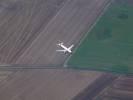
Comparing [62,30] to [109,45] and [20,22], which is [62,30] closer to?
[20,22]

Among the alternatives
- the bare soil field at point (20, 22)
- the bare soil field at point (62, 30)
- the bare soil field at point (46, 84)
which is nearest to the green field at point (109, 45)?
the bare soil field at point (62, 30)

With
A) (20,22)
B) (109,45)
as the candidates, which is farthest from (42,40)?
(109,45)

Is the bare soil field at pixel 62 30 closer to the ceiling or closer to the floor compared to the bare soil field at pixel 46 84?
closer to the ceiling

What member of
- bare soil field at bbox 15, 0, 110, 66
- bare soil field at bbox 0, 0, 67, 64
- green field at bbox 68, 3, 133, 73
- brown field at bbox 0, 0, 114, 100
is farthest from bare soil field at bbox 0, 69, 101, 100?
bare soil field at bbox 0, 0, 67, 64

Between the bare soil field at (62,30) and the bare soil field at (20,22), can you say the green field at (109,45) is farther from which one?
the bare soil field at (20,22)

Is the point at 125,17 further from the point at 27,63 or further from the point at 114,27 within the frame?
the point at 27,63

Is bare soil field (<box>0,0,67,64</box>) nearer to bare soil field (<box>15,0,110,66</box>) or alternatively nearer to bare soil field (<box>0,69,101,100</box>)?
bare soil field (<box>15,0,110,66</box>)

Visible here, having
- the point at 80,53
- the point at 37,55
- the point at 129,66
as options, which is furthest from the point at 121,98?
the point at 37,55
